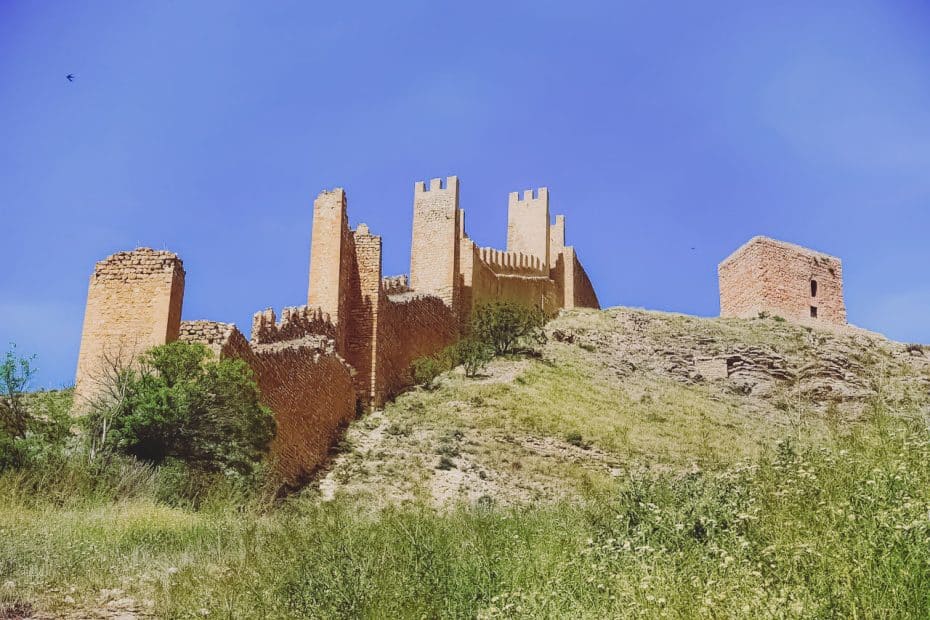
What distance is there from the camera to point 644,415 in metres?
24.5

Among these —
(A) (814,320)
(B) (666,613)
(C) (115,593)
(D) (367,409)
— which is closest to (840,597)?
(B) (666,613)

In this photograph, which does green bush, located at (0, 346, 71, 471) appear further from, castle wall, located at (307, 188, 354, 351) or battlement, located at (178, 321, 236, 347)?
castle wall, located at (307, 188, 354, 351)

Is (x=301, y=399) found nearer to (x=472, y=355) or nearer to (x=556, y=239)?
(x=472, y=355)

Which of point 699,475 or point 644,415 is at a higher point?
point 644,415

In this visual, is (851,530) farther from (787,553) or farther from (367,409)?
(367,409)

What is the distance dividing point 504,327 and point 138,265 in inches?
653

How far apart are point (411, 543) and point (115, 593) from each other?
219 cm

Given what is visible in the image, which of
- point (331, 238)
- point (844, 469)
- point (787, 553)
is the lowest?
point (787, 553)

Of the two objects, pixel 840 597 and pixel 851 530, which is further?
pixel 851 530

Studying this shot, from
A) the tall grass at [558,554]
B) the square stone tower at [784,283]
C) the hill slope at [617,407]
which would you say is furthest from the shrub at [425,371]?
the tall grass at [558,554]

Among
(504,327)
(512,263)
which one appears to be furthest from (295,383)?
(512,263)

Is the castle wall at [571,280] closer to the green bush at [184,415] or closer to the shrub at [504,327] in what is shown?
the shrub at [504,327]

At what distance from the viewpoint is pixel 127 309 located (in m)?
14.6

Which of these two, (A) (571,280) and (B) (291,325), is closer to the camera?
(B) (291,325)
